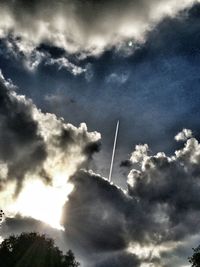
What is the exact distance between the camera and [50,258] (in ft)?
317

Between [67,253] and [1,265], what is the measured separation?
54.8 ft

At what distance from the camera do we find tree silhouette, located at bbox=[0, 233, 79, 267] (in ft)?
302

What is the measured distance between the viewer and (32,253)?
9519cm

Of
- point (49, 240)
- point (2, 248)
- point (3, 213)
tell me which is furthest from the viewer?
point (49, 240)

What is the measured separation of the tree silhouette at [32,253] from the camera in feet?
302

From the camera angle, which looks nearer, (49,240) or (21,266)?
(21,266)

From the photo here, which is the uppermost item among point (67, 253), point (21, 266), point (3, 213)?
point (67, 253)

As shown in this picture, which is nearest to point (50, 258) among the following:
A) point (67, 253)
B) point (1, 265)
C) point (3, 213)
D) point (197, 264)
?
point (67, 253)

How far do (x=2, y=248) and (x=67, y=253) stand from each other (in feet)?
53.9

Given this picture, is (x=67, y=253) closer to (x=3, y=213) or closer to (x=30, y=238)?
(x=30, y=238)

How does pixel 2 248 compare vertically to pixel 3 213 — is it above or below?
above

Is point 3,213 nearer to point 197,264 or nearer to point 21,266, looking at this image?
point 21,266

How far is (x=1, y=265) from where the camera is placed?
9369 centimetres

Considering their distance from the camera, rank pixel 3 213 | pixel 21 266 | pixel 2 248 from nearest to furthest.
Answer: pixel 3 213, pixel 21 266, pixel 2 248
